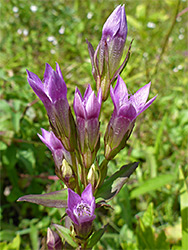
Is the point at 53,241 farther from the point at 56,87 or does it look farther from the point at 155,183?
the point at 155,183

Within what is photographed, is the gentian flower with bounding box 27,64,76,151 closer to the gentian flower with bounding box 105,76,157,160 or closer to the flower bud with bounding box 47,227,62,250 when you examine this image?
the gentian flower with bounding box 105,76,157,160

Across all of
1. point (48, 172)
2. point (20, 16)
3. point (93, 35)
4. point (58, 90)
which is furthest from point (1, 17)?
point (58, 90)

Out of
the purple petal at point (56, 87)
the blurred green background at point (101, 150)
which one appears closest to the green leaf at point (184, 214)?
the blurred green background at point (101, 150)

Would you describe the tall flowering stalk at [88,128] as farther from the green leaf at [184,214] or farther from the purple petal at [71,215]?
the green leaf at [184,214]

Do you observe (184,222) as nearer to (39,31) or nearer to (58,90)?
(58,90)

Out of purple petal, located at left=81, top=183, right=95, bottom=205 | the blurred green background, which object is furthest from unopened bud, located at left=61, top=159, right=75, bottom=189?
the blurred green background

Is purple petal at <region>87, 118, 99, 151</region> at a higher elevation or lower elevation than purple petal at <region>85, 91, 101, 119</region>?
lower

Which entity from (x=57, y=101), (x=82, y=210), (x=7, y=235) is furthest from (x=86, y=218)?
(x=7, y=235)
